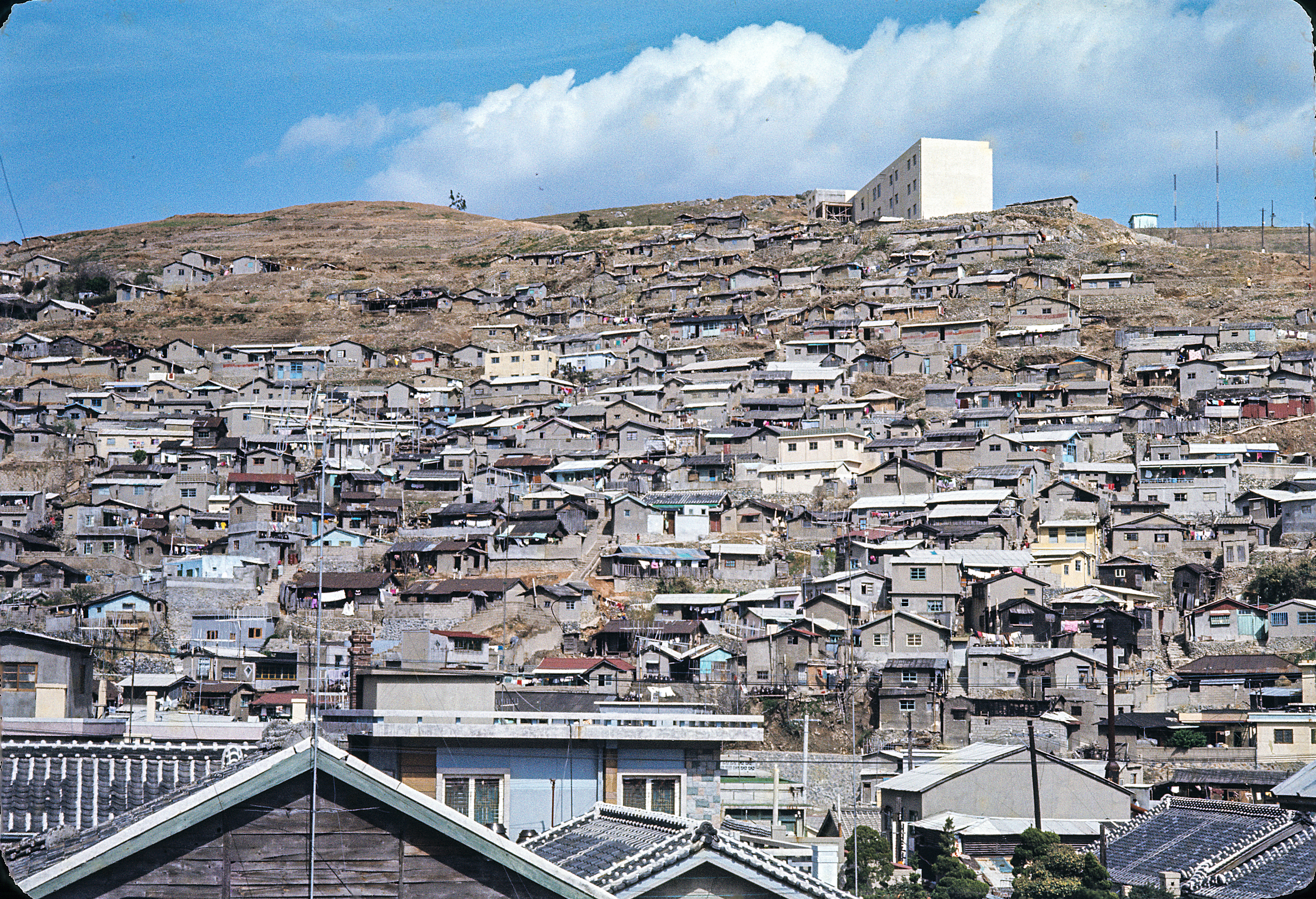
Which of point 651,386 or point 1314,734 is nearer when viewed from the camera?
point 1314,734

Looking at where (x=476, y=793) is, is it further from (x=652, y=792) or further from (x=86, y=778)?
(x=86, y=778)

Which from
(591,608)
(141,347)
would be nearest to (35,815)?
(591,608)

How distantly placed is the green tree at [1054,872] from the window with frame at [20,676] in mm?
9035

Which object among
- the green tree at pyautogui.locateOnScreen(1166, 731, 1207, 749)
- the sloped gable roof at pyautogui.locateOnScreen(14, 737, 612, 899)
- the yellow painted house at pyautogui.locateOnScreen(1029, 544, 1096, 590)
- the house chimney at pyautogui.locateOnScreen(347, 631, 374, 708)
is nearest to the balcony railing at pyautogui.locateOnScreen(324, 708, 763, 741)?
the house chimney at pyautogui.locateOnScreen(347, 631, 374, 708)

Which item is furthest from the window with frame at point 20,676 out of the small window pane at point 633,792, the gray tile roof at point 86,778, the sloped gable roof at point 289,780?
the sloped gable roof at point 289,780

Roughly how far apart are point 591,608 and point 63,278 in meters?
52.0

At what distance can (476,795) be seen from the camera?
10.3 m

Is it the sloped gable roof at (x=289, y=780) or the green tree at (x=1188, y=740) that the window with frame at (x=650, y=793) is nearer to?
the sloped gable roof at (x=289, y=780)

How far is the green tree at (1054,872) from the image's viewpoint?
46.4ft

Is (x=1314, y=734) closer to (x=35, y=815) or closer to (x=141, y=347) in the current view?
(x=35, y=815)

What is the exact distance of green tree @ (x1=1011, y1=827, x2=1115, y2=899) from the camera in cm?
1416

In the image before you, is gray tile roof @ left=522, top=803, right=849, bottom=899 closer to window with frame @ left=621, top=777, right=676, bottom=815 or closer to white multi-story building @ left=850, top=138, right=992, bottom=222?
window with frame @ left=621, top=777, right=676, bottom=815

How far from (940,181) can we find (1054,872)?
195ft

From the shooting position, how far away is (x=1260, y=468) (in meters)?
41.7
